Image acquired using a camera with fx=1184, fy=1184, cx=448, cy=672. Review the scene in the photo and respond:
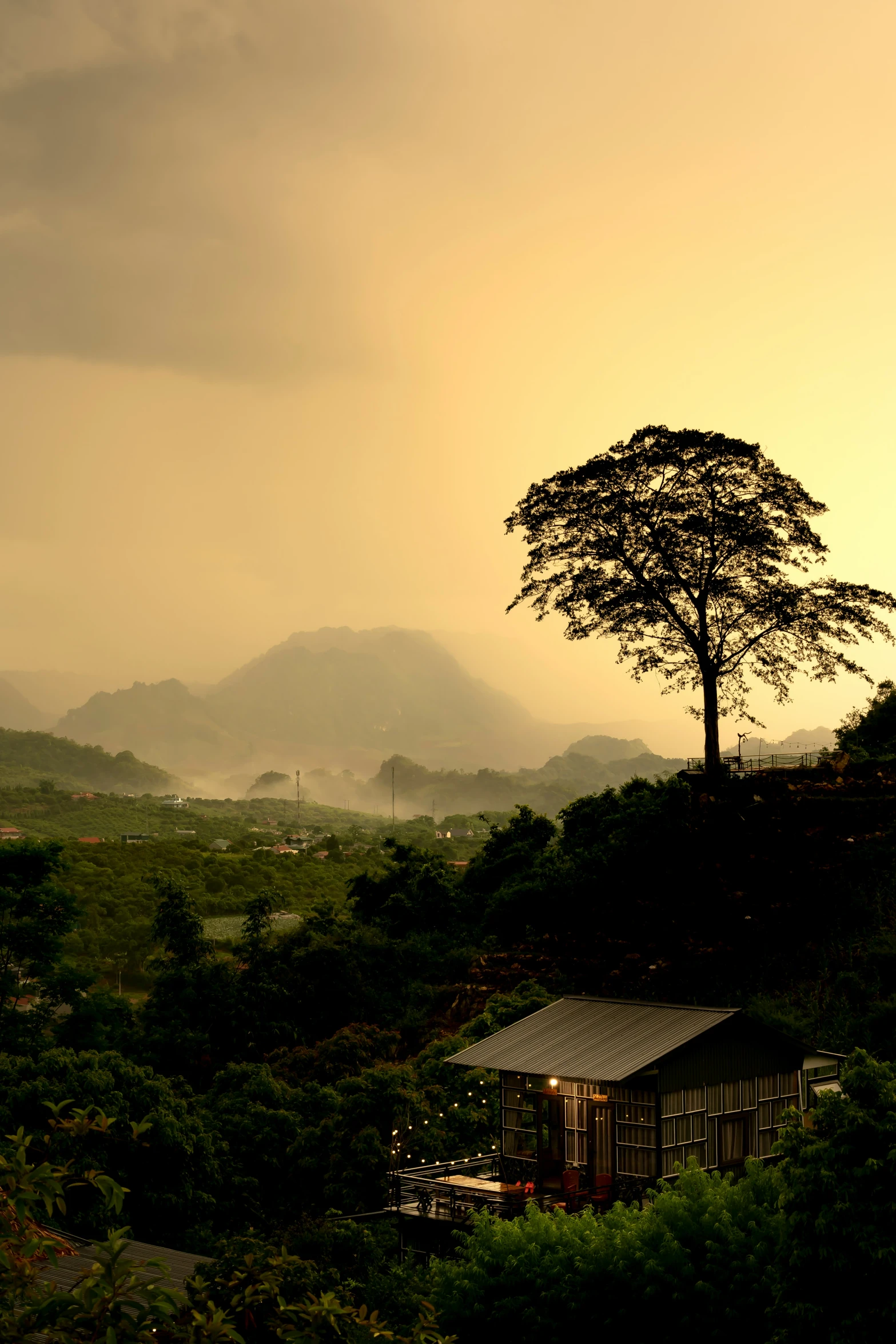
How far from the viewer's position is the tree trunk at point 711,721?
4603 cm

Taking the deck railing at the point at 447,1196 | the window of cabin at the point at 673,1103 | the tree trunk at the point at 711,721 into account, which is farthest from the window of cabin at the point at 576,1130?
the tree trunk at the point at 711,721

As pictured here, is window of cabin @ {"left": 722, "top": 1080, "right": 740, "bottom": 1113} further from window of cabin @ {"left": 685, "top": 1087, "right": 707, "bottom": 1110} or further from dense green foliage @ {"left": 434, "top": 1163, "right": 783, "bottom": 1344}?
dense green foliage @ {"left": 434, "top": 1163, "right": 783, "bottom": 1344}

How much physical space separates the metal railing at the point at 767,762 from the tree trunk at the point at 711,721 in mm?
834

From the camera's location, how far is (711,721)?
46031 millimetres

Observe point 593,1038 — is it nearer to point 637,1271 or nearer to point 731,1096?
point 731,1096

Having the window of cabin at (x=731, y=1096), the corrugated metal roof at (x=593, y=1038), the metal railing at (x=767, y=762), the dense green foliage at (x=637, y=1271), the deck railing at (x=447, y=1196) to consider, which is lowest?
the deck railing at (x=447, y=1196)

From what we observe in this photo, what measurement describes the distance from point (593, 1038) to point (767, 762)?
86.0 ft

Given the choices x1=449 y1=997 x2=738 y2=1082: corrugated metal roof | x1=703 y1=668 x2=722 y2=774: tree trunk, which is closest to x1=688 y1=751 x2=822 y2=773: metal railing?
x1=703 y1=668 x2=722 y2=774: tree trunk

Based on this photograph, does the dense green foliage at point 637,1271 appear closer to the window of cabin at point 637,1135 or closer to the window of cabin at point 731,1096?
the window of cabin at point 637,1135

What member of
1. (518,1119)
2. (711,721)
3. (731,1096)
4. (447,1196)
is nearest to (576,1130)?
(518,1119)

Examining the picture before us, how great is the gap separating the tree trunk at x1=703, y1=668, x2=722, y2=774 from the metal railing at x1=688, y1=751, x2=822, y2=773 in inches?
32.8

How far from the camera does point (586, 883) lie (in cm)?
4478

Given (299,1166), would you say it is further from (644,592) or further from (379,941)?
(644,592)

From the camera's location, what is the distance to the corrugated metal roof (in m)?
26.3
